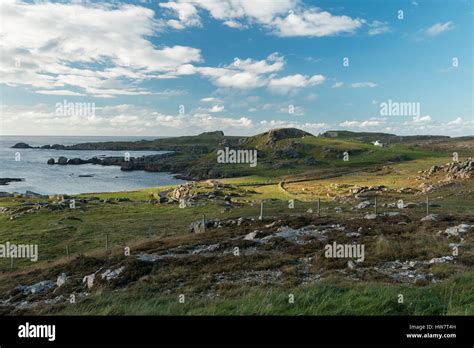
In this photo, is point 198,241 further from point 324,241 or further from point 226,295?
point 226,295

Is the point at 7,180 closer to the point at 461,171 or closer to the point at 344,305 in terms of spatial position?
the point at 461,171

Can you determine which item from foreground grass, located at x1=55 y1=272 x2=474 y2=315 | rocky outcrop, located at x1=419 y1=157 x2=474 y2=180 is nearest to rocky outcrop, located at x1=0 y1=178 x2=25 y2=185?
rocky outcrop, located at x1=419 y1=157 x2=474 y2=180

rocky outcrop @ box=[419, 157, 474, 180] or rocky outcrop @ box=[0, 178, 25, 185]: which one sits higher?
rocky outcrop @ box=[419, 157, 474, 180]

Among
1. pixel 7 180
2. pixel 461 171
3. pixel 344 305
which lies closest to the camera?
pixel 344 305

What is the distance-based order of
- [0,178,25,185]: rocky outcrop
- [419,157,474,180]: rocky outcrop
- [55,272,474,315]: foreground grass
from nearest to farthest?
1. [55,272,474,315]: foreground grass
2. [419,157,474,180]: rocky outcrop
3. [0,178,25,185]: rocky outcrop

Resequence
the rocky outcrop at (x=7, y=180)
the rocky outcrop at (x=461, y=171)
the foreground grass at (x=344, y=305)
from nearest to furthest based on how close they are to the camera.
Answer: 1. the foreground grass at (x=344, y=305)
2. the rocky outcrop at (x=461, y=171)
3. the rocky outcrop at (x=7, y=180)

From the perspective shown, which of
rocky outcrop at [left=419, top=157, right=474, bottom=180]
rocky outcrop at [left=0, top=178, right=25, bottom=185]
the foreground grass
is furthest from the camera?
rocky outcrop at [left=0, top=178, right=25, bottom=185]

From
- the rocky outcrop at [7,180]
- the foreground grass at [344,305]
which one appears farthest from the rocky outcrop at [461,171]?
the rocky outcrop at [7,180]

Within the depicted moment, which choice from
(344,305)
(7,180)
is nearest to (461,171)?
(344,305)

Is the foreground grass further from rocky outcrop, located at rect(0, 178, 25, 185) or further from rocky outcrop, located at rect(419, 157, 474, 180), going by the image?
rocky outcrop, located at rect(0, 178, 25, 185)

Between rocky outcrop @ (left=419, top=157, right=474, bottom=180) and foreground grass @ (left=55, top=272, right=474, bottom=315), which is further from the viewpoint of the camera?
rocky outcrop @ (left=419, top=157, right=474, bottom=180)

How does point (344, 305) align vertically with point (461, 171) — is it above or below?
below

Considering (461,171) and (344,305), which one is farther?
(461,171)

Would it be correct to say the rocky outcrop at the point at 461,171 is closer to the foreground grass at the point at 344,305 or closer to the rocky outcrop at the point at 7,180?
the foreground grass at the point at 344,305
